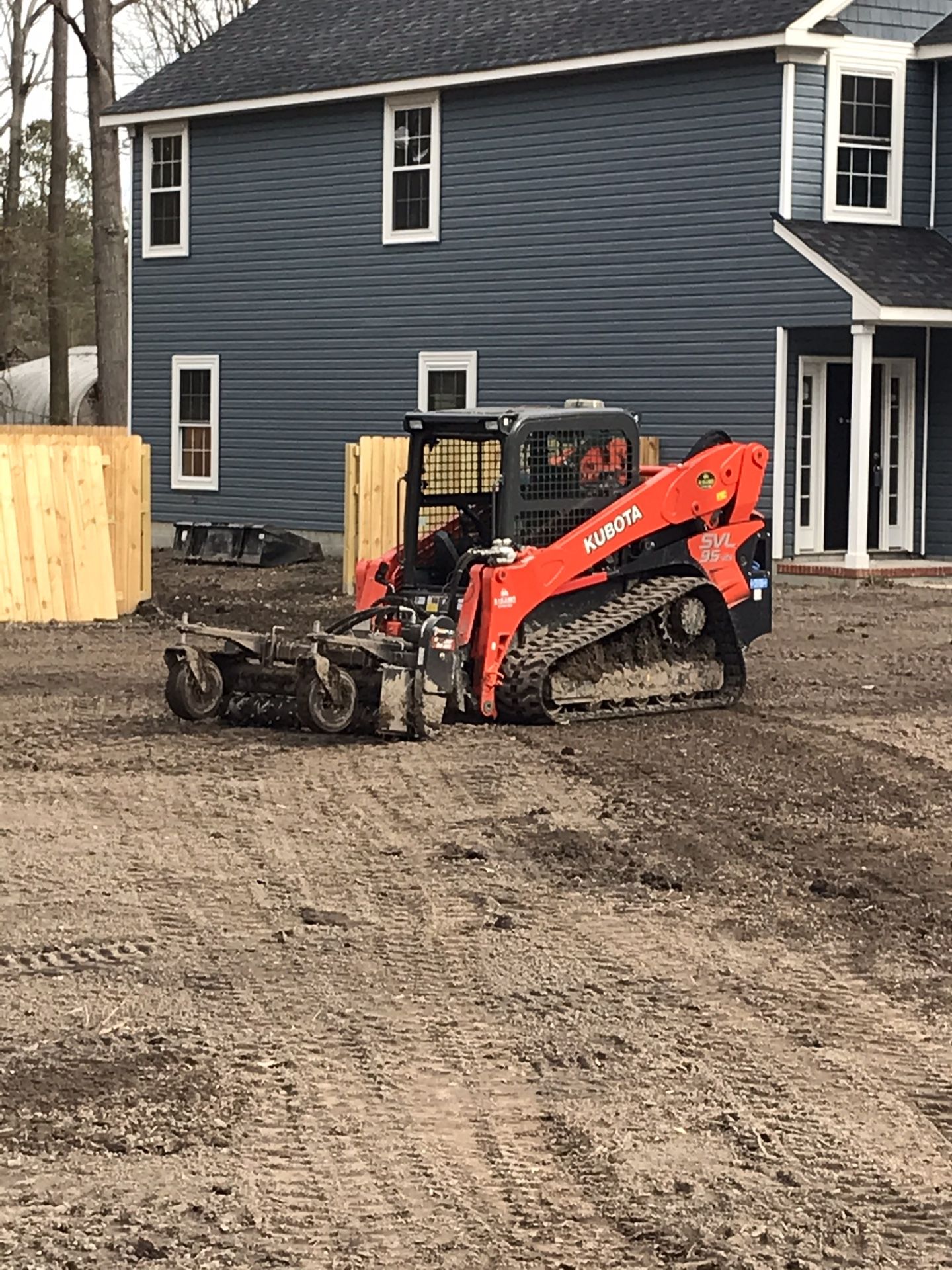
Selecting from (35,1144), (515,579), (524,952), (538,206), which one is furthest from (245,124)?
(35,1144)

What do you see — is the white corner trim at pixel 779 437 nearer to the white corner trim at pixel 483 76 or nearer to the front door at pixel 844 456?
the front door at pixel 844 456

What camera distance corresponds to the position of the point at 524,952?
839cm

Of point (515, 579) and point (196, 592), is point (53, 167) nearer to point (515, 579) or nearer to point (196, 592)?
point (196, 592)

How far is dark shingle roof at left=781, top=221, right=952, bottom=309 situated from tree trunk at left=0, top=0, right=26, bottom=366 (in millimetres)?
22544

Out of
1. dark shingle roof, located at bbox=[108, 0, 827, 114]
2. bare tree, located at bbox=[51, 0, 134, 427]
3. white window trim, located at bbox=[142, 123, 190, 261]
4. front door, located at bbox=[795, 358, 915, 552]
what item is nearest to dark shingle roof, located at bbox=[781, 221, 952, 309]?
front door, located at bbox=[795, 358, 915, 552]

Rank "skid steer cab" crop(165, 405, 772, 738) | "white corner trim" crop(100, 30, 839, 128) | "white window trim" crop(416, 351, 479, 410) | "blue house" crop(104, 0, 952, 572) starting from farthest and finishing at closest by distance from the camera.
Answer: "white window trim" crop(416, 351, 479, 410)
"blue house" crop(104, 0, 952, 572)
"white corner trim" crop(100, 30, 839, 128)
"skid steer cab" crop(165, 405, 772, 738)

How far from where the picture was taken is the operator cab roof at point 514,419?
14.3 metres

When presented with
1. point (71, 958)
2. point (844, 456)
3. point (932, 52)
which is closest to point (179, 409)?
point (844, 456)

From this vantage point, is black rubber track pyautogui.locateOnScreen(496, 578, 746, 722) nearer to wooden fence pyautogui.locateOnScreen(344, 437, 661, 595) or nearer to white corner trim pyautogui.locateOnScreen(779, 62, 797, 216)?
wooden fence pyautogui.locateOnScreen(344, 437, 661, 595)

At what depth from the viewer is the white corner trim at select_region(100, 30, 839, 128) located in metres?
25.4

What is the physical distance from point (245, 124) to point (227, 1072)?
26.9m

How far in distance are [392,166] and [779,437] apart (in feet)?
25.1

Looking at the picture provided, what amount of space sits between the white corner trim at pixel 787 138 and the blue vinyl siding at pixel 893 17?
1060 mm

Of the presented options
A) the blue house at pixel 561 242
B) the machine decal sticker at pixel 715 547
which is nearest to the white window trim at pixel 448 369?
the blue house at pixel 561 242
